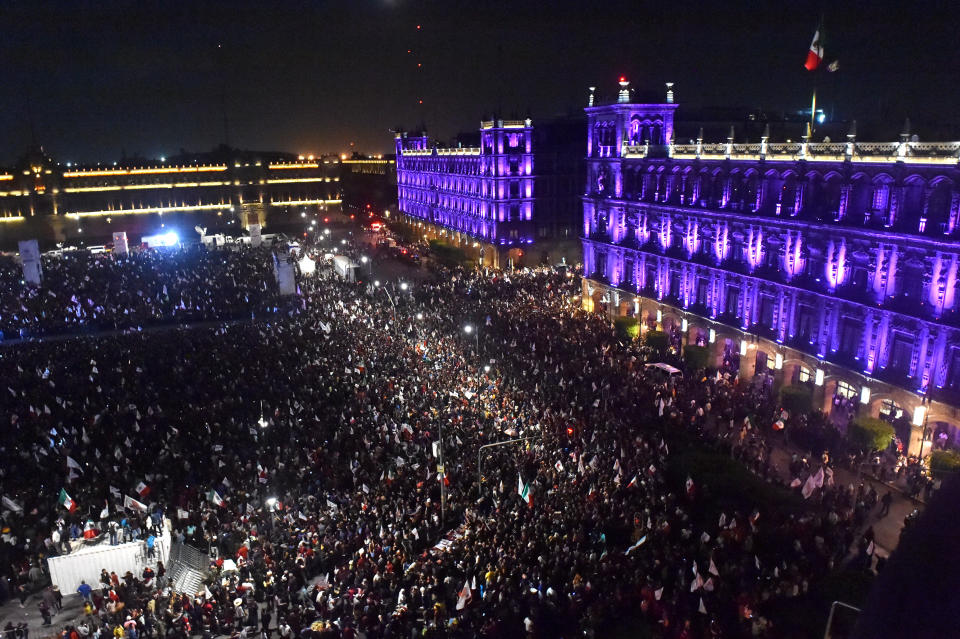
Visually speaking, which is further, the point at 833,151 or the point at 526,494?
the point at 833,151

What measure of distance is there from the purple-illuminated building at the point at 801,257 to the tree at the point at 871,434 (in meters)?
2.92

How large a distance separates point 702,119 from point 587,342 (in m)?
27.4

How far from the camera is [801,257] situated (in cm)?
3303

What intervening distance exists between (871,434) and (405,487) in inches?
702

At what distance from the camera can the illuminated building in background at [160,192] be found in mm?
98750

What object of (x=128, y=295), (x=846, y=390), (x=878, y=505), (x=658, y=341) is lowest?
(x=878, y=505)

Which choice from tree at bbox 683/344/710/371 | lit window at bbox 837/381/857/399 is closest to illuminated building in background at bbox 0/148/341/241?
tree at bbox 683/344/710/371

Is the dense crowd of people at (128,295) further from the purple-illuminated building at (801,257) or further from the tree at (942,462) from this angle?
the tree at (942,462)

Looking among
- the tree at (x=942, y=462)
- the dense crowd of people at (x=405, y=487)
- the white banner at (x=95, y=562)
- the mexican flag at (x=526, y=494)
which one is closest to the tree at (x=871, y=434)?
the tree at (x=942, y=462)

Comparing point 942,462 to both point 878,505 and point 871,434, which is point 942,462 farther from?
point 878,505

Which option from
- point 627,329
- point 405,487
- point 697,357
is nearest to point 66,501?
point 405,487

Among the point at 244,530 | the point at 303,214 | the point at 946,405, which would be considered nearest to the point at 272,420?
the point at 244,530

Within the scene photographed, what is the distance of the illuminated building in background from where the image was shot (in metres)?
98.8

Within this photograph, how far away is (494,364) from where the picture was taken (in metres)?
33.7
